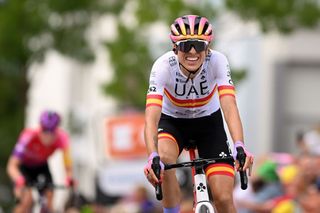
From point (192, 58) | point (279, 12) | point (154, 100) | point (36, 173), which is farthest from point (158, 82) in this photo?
point (279, 12)

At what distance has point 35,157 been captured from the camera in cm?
2055

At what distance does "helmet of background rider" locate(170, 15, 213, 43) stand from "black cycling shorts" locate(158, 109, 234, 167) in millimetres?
1041

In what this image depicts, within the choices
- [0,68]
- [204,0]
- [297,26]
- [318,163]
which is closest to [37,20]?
[0,68]

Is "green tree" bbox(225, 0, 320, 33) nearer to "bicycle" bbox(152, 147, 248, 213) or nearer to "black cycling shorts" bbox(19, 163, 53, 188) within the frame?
"black cycling shorts" bbox(19, 163, 53, 188)

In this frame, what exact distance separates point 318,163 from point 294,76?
24669 mm

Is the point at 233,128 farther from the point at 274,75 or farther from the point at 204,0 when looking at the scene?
the point at 274,75

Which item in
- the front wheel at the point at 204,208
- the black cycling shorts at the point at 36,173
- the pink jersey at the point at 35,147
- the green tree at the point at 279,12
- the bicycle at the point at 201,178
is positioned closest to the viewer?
the bicycle at the point at 201,178

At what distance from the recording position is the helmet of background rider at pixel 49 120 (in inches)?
762

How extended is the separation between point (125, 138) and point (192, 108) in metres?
17.2

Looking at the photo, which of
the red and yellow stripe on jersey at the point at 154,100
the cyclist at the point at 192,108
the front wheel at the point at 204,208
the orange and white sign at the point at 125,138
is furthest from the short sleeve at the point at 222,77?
the orange and white sign at the point at 125,138

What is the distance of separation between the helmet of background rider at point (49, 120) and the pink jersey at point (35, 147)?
1.51 feet

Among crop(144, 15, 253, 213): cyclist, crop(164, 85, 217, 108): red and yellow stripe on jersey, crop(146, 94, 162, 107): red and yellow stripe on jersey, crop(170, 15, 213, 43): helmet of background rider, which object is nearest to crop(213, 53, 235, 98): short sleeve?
crop(144, 15, 253, 213): cyclist

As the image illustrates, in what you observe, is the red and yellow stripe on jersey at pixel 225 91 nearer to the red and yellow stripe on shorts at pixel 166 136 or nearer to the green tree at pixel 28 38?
the red and yellow stripe on shorts at pixel 166 136

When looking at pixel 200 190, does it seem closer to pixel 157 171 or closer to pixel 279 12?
pixel 157 171
